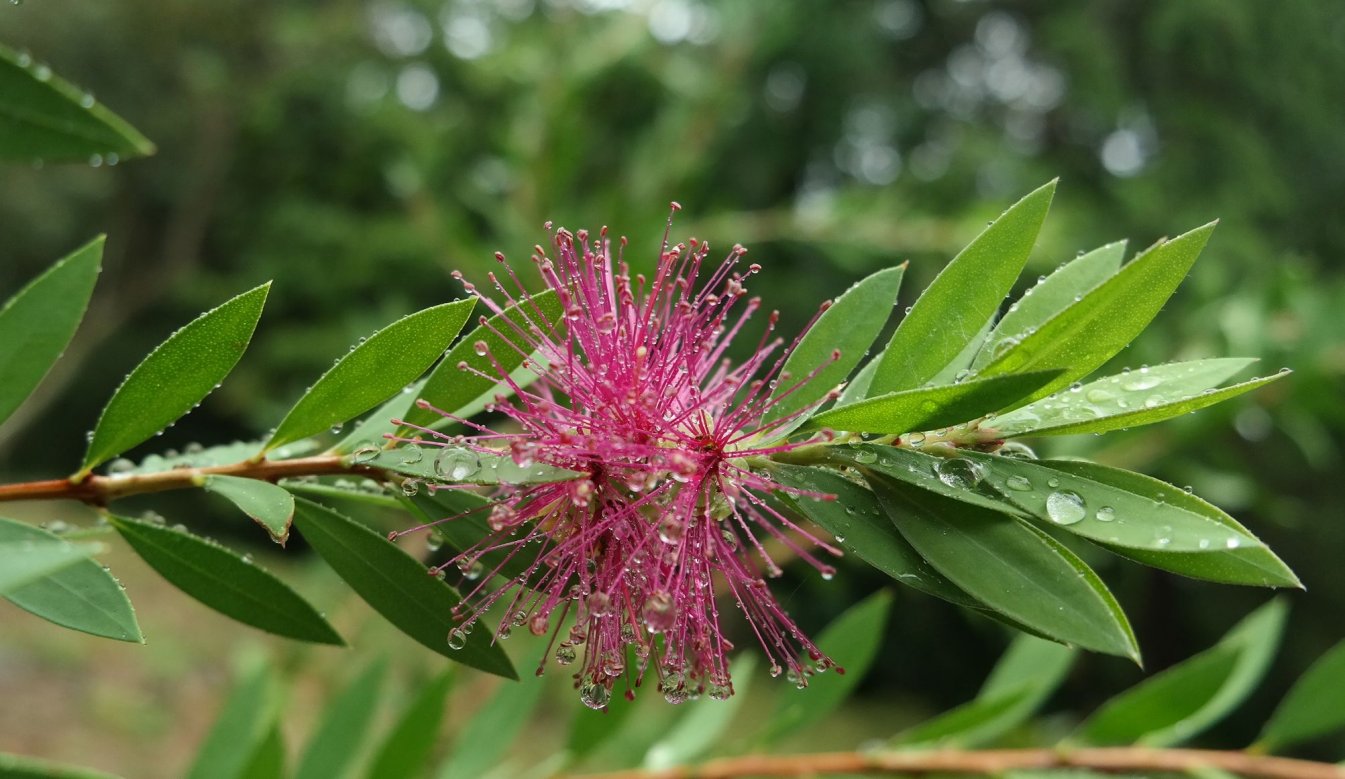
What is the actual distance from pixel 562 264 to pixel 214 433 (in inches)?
302

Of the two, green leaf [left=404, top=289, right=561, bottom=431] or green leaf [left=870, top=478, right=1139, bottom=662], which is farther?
green leaf [left=404, top=289, right=561, bottom=431]

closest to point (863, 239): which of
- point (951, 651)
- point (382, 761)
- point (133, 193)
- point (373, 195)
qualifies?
point (382, 761)

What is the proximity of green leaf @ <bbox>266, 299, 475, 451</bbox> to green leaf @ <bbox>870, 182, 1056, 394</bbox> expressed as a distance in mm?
247

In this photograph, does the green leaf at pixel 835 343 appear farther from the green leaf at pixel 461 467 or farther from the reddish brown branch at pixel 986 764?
the reddish brown branch at pixel 986 764

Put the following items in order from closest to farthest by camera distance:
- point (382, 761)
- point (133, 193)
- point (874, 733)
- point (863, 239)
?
point (382, 761), point (863, 239), point (874, 733), point (133, 193)

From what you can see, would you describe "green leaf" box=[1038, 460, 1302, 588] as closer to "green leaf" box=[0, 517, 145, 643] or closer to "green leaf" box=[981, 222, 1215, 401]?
"green leaf" box=[981, 222, 1215, 401]

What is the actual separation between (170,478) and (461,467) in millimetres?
178

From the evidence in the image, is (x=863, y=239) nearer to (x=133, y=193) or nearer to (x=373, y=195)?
(x=373, y=195)

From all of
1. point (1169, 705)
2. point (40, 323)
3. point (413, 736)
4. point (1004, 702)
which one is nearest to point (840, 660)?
point (1004, 702)

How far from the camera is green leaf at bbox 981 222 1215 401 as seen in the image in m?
0.50

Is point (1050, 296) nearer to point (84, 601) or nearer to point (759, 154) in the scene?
point (84, 601)

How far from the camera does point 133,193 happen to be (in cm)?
760

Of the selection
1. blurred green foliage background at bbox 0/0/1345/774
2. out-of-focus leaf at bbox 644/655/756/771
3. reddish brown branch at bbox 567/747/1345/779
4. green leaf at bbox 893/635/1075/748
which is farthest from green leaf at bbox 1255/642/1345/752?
blurred green foliage background at bbox 0/0/1345/774

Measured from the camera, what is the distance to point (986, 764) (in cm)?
101
